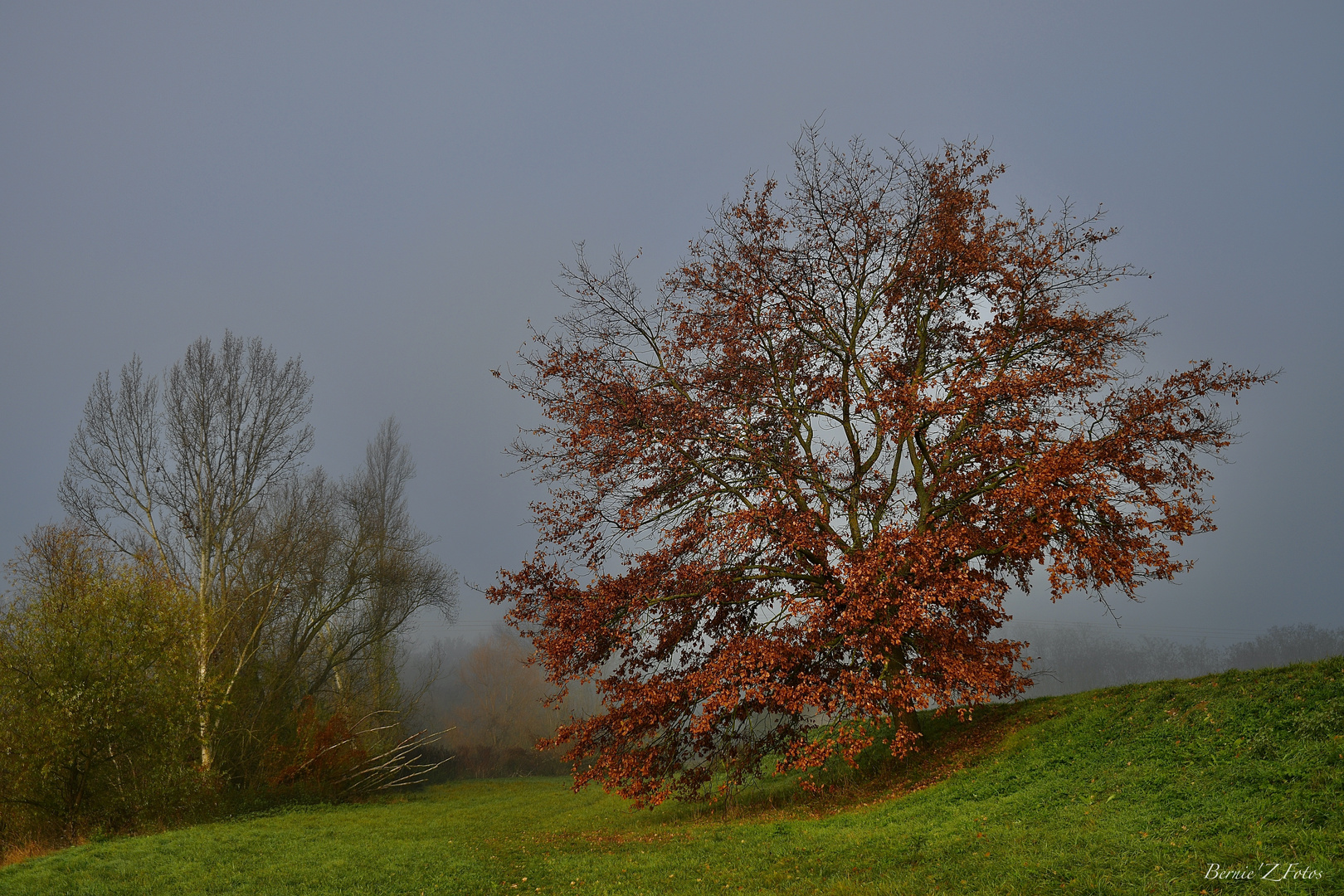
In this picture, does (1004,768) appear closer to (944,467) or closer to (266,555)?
(944,467)

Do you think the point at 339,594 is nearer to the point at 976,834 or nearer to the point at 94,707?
the point at 94,707

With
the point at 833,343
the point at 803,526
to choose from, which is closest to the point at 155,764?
the point at 803,526

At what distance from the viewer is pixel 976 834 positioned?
29.2 feet

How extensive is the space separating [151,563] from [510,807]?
1241 cm

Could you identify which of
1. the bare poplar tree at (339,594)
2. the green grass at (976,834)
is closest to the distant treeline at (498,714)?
the bare poplar tree at (339,594)

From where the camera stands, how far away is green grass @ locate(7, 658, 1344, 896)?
271 inches

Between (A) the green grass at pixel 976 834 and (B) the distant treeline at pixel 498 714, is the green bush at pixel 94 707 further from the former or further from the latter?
(B) the distant treeline at pixel 498 714

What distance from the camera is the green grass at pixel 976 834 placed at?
6.89 meters

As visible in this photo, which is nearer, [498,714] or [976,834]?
[976,834]

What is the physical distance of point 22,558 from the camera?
841 inches
